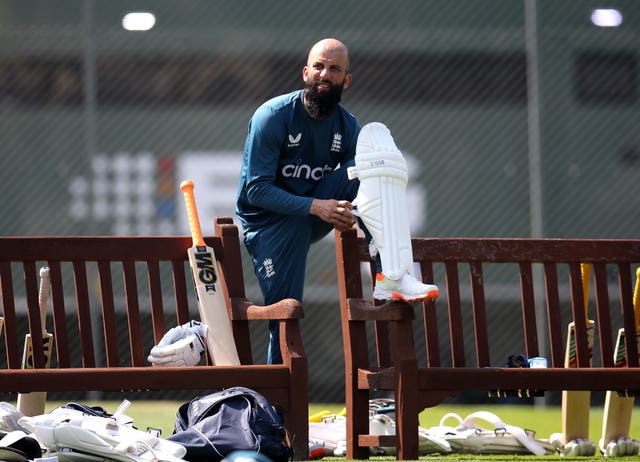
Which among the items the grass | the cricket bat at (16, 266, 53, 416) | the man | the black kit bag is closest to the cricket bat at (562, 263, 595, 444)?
the grass

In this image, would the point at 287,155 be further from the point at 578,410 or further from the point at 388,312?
the point at 578,410

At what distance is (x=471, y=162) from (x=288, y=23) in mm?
1534

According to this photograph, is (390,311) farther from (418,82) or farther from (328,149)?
(418,82)

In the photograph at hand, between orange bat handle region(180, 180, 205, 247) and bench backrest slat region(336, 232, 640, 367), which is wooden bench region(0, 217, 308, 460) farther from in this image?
bench backrest slat region(336, 232, 640, 367)

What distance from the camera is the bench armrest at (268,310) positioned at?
13.7 feet

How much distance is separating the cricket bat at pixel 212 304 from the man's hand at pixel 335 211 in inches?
18.2

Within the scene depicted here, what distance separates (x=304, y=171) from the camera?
4.70 meters

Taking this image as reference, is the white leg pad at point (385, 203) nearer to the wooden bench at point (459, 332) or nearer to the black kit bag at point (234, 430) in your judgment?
the wooden bench at point (459, 332)

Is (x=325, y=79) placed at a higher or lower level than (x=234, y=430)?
higher

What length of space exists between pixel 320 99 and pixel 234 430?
1407mm

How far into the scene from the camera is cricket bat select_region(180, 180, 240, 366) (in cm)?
440

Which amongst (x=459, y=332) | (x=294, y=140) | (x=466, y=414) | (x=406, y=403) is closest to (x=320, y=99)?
(x=294, y=140)

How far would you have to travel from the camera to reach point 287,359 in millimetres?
4168

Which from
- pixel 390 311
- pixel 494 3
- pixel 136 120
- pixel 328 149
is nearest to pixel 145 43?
pixel 136 120
